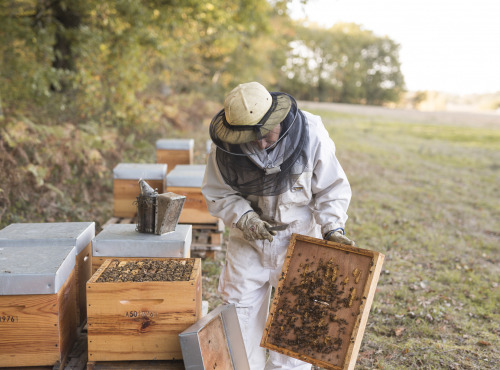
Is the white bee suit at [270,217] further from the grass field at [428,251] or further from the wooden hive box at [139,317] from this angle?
the grass field at [428,251]

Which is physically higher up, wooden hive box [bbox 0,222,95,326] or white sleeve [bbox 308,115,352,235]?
white sleeve [bbox 308,115,352,235]

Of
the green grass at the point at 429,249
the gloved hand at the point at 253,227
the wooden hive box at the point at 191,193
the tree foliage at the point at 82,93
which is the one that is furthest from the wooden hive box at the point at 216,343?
the tree foliage at the point at 82,93

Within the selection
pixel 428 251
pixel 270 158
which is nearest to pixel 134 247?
pixel 270 158

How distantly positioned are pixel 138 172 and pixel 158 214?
5.53ft

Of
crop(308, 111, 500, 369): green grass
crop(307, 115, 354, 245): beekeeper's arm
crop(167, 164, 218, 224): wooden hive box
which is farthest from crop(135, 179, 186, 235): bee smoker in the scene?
crop(308, 111, 500, 369): green grass

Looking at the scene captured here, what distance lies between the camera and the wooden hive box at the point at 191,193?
13.9 ft

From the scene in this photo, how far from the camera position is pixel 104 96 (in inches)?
325

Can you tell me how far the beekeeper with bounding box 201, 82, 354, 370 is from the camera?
232cm

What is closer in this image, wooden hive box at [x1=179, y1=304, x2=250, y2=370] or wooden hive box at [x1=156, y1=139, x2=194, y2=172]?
Result: wooden hive box at [x1=179, y1=304, x2=250, y2=370]

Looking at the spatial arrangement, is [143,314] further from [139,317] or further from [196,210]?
[196,210]

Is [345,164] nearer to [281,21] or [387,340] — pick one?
[387,340]

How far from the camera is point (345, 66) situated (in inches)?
1650

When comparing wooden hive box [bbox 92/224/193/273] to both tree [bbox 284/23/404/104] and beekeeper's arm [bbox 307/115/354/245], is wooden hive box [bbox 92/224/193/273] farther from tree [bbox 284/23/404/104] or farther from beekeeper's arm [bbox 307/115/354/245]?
tree [bbox 284/23/404/104]

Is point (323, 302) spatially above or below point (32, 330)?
above
